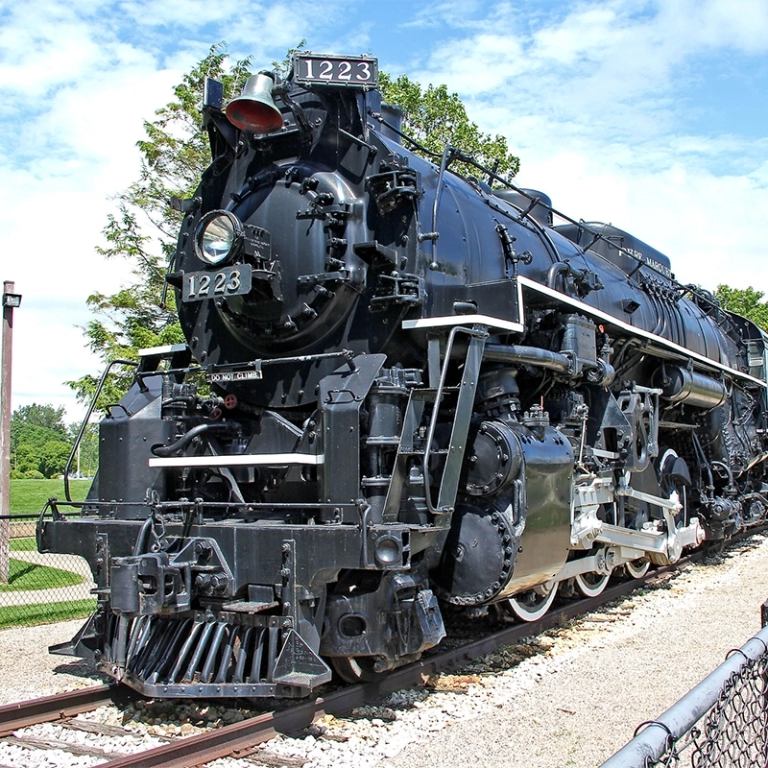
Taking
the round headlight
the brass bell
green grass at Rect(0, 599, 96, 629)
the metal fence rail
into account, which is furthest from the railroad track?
the brass bell

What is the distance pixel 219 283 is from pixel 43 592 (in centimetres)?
658

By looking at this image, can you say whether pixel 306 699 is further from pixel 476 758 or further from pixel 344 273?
pixel 344 273

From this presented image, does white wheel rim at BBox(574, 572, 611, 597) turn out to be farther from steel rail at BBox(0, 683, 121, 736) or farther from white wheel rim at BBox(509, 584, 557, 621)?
steel rail at BBox(0, 683, 121, 736)

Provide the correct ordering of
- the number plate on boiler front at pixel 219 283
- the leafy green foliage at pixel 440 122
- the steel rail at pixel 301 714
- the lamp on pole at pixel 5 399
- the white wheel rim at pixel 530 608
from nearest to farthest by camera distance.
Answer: the steel rail at pixel 301 714
the number plate on boiler front at pixel 219 283
the white wheel rim at pixel 530 608
the lamp on pole at pixel 5 399
the leafy green foliage at pixel 440 122

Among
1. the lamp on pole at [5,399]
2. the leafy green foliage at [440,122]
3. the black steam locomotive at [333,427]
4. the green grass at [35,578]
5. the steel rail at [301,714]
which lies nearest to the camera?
the steel rail at [301,714]

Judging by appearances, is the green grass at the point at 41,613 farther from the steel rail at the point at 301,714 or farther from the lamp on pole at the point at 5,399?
the steel rail at the point at 301,714

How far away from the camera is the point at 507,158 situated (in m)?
19.4

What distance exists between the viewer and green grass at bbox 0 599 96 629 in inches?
339

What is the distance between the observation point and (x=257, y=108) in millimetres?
5805

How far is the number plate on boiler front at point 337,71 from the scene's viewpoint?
572 centimetres

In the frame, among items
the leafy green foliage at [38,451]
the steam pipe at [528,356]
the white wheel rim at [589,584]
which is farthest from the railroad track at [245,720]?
the leafy green foliage at [38,451]

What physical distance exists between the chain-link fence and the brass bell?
4222mm

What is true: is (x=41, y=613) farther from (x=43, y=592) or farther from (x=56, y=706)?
(x=56, y=706)

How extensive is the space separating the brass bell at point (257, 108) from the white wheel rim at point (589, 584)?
5.00 meters
